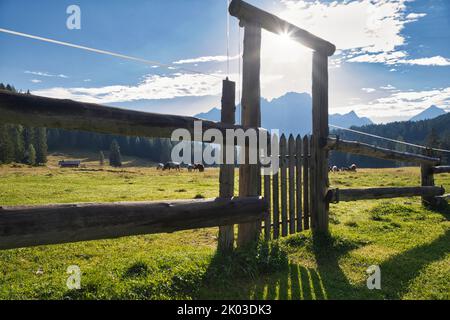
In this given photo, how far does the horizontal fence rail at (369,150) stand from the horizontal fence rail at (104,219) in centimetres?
374

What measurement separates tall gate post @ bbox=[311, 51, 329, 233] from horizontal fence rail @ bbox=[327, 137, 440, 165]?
10.9 inches

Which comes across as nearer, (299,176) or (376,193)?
(299,176)

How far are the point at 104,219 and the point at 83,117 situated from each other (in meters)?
1.26

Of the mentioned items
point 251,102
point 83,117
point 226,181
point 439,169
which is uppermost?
point 251,102

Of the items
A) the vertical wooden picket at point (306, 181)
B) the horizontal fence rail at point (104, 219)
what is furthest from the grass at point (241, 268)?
the horizontal fence rail at point (104, 219)

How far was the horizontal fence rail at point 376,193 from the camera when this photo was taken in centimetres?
774

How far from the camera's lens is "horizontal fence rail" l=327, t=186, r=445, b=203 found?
7.74 m

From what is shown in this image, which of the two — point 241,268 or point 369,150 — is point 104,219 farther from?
point 369,150

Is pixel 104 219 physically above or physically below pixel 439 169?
below

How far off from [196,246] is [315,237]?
2686 mm

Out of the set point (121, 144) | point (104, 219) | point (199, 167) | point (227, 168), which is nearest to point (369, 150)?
point (227, 168)

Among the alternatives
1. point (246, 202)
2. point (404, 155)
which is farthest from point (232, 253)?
point (404, 155)

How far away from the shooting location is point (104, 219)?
3.84 m

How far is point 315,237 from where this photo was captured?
7.08m
